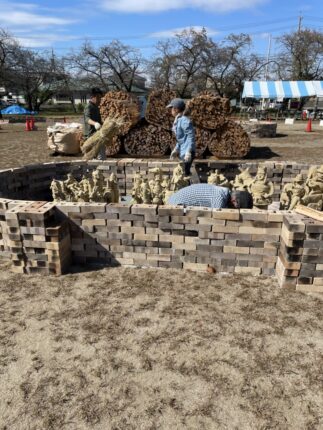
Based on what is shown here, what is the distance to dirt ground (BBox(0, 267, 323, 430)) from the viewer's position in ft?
8.05

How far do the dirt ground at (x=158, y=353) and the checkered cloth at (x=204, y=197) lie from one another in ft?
2.94

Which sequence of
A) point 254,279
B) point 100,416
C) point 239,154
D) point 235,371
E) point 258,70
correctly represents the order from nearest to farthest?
point 100,416 < point 235,371 < point 254,279 < point 239,154 < point 258,70

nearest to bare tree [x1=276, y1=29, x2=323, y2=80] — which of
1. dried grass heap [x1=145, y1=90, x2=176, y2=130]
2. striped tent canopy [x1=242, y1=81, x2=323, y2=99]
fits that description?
striped tent canopy [x1=242, y1=81, x2=323, y2=99]

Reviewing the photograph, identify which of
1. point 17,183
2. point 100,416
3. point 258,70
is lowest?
point 100,416

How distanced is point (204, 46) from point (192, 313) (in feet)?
167

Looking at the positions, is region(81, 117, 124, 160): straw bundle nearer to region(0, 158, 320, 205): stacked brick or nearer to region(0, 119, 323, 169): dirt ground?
region(0, 158, 320, 205): stacked brick

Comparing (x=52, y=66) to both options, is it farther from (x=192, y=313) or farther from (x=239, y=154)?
(x=192, y=313)

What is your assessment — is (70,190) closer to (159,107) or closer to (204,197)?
(204,197)

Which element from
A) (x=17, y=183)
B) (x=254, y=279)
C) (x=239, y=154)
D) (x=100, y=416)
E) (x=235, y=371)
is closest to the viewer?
(x=100, y=416)

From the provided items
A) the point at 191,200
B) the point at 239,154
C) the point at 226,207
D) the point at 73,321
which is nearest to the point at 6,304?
the point at 73,321

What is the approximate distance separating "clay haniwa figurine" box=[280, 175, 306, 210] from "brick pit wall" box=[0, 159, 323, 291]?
1024 millimetres

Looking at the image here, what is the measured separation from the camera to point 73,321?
3416 mm

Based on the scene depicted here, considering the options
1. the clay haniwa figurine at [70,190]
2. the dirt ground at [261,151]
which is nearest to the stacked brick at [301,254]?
the clay haniwa figurine at [70,190]

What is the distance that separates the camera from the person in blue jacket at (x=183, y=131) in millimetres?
6188
